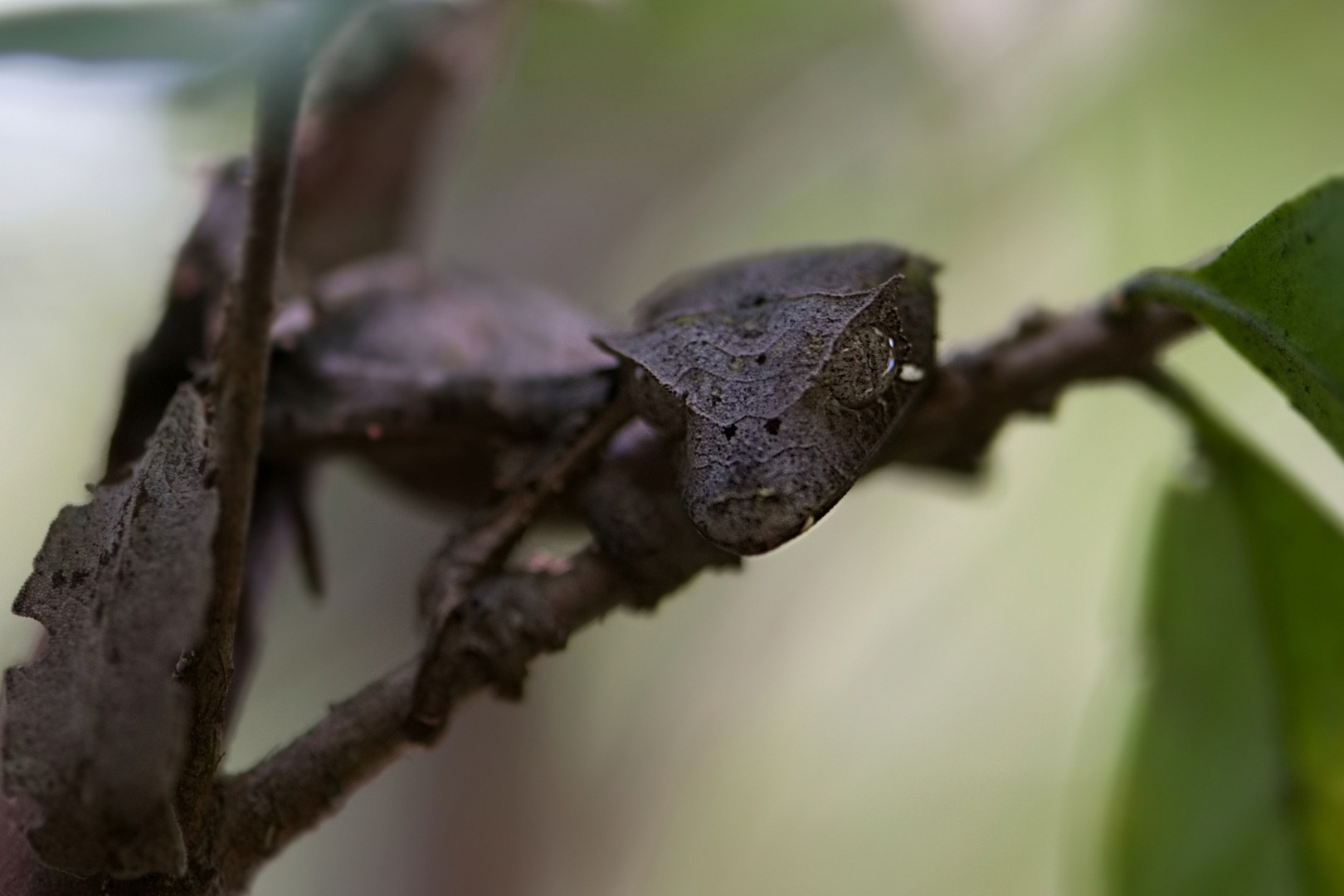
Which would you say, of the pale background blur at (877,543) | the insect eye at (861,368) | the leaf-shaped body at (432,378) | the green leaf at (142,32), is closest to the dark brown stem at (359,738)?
the leaf-shaped body at (432,378)

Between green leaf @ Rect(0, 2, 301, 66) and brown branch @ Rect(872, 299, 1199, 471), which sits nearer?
green leaf @ Rect(0, 2, 301, 66)

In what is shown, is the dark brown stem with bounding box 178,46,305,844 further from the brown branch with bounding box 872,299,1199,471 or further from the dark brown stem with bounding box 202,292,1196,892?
the brown branch with bounding box 872,299,1199,471

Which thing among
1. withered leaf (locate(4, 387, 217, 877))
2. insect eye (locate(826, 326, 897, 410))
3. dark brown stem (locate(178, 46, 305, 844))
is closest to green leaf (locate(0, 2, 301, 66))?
dark brown stem (locate(178, 46, 305, 844))

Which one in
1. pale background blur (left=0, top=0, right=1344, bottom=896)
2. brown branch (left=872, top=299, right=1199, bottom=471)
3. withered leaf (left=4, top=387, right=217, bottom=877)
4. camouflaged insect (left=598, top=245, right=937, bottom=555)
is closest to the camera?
withered leaf (left=4, top=387, right=217, bottom=877)

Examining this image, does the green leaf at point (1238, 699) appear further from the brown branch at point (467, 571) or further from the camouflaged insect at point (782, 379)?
the brown branch at point (467, 571)

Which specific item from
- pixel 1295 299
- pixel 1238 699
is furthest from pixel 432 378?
pixel 1238 699

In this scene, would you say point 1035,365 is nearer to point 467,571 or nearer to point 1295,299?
point 1295,299
